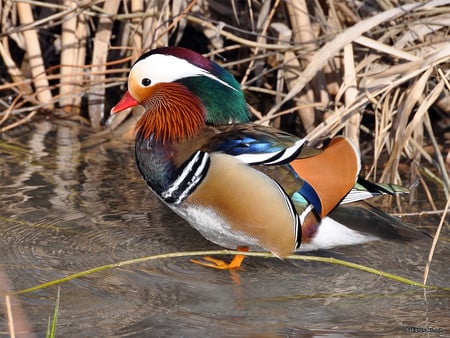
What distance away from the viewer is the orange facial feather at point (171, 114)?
133 inches

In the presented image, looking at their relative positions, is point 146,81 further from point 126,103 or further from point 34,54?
point 34,54

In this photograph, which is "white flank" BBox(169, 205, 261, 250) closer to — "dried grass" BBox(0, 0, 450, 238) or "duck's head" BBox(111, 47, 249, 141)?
"duck's head" BBox(111, 47, 249, 141)

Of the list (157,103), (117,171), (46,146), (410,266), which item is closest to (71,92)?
(46,146)

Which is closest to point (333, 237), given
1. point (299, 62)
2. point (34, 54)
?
point (299, 62)

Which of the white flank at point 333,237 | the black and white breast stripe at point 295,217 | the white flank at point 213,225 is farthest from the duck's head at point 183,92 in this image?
the white flank at point 333,237

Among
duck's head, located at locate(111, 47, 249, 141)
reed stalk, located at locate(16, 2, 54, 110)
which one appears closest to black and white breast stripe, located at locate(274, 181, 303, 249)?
duck's head, located at locate(111, 47, 249, 141)

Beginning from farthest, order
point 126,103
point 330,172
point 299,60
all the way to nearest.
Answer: point 299,60, point 126,103, point 330,172

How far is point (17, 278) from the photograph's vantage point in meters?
3.09

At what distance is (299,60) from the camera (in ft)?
15.5

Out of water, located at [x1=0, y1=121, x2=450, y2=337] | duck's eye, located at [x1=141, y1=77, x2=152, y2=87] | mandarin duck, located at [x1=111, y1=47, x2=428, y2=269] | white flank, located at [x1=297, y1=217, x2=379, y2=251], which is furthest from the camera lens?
duck's eye, located at [x1=141, y1=77, x2=152, y2=87]

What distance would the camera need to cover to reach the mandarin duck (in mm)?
3182

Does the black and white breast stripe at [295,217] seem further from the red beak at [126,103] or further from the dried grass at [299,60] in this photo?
the dried grass at [299,60]

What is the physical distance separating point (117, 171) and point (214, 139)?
1.32 m

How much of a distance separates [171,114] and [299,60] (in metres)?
1.47
